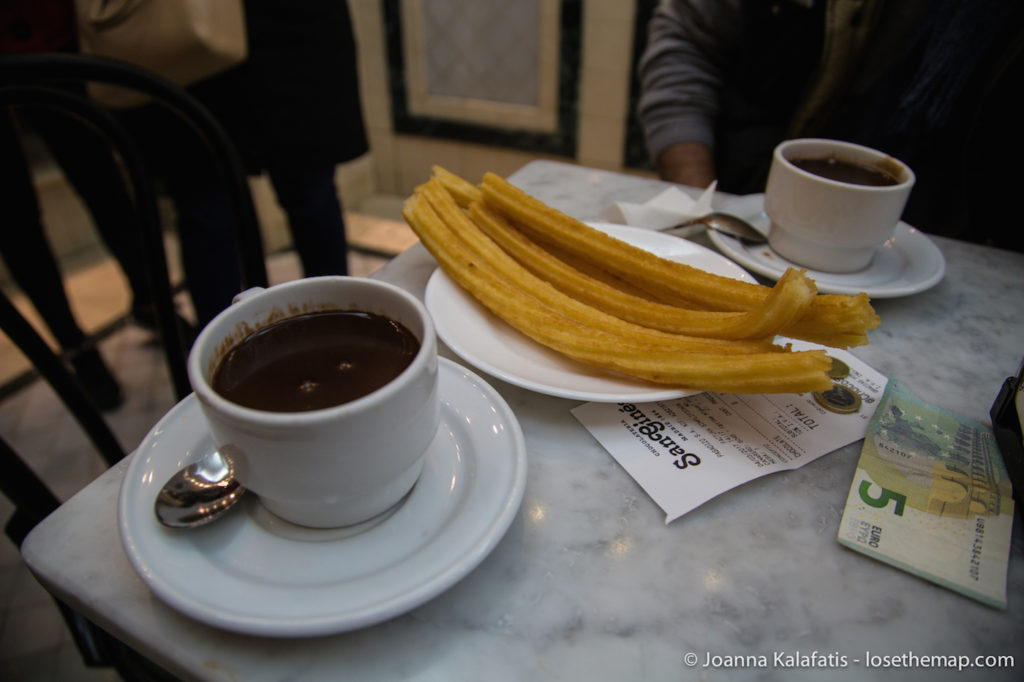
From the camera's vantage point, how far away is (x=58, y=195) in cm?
208

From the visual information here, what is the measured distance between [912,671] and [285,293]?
1.50 feet

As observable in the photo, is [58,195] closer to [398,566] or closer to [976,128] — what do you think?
[398,566]

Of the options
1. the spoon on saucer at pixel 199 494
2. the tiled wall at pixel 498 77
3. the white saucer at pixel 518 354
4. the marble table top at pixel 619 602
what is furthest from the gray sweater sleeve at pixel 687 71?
the spoon on saucer at pixel 199 494

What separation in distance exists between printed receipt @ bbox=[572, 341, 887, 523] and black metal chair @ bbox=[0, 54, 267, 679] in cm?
41

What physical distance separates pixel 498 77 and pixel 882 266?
181 centimetres

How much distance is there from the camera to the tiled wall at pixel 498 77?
80.4 inches

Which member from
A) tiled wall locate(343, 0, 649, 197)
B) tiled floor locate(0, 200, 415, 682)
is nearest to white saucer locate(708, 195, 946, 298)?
tiled floor locate(0, 200, 415, 682)

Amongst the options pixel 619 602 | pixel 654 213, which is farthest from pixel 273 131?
pixel 619 602

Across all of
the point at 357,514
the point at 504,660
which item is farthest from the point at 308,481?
the point at 504,660

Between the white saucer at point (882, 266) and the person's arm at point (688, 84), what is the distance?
1.45 ft

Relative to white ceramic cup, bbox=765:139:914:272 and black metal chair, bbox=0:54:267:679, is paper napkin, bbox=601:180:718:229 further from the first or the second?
black metal chair, bbox=0:54:267:679

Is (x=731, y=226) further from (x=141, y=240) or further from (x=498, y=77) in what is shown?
(x=498, y=77)

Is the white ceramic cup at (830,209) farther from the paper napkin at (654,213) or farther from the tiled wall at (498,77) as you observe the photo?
the tiled wall at (498,77)

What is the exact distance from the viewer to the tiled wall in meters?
2.04
